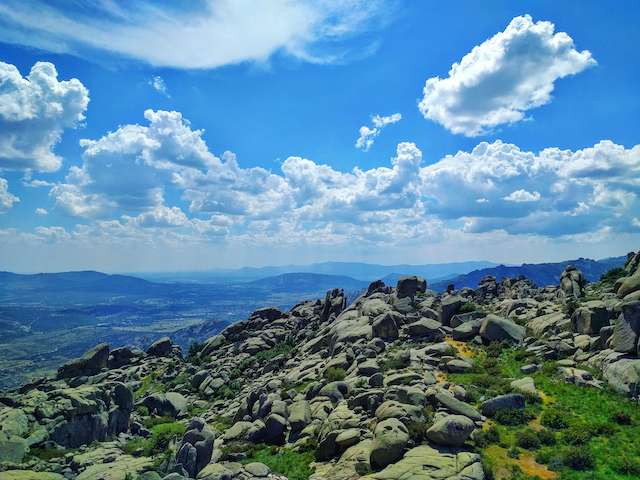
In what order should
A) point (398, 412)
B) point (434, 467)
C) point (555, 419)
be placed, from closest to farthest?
point (434, 467), point (555, 419), point (398, 412)

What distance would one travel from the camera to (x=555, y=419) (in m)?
38.8

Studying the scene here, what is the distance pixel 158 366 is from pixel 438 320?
75.9m

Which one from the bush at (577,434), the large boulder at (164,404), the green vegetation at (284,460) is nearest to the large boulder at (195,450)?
the green vegetation at (284,460)

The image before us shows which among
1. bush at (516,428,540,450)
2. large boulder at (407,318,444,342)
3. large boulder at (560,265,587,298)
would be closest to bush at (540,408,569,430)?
bush at (516,428,540,450)

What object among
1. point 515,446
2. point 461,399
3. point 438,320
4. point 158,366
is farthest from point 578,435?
point 158,366

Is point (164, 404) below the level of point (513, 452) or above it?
below

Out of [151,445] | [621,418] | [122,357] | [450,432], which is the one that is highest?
[450,432]

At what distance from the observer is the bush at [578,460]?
106ft

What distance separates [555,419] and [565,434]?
2243mm

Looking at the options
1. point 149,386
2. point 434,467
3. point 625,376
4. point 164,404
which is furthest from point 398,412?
point 149,386

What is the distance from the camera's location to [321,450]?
39.5 m

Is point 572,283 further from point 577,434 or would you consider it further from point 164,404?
point 164,404

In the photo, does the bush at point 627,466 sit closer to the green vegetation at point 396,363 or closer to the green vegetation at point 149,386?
the green vegetation at point 396,363

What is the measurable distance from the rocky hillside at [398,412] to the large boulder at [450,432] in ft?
0.32
